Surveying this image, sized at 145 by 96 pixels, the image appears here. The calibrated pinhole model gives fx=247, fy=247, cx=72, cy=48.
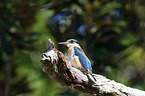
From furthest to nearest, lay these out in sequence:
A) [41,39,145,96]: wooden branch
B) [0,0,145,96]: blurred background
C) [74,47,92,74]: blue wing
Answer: [0,0,145,96]: blurred background, [74,47,92,74]: blue wing, [41,39,145,96]: wooden branch

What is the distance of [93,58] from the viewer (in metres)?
4.26

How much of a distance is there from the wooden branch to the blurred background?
173cm

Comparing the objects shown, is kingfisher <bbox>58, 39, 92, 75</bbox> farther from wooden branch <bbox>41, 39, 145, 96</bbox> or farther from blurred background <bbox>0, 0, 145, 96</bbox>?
blurred background <bbox>0, 0, 145, 96</bbox>

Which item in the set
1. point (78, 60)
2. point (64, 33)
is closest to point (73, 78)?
point (78, 60)

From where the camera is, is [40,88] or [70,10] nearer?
[70,10]

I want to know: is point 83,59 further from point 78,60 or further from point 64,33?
point 64,33

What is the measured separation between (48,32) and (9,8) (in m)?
0.83

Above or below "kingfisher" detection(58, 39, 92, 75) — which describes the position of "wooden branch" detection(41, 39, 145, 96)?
below

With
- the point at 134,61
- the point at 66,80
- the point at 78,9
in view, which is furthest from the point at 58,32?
the point at 66,80

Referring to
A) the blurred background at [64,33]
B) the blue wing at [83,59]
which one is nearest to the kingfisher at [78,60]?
the blue wing at [83,59]

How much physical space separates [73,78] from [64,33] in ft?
8.68

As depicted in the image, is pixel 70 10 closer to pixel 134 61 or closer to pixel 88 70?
pixel 134 61

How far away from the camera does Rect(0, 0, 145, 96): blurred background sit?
425 centimetres

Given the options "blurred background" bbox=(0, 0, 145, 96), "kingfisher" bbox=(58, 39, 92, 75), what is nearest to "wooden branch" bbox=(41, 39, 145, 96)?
"kingfisher" bbox=(58, 39, 92, 75)
